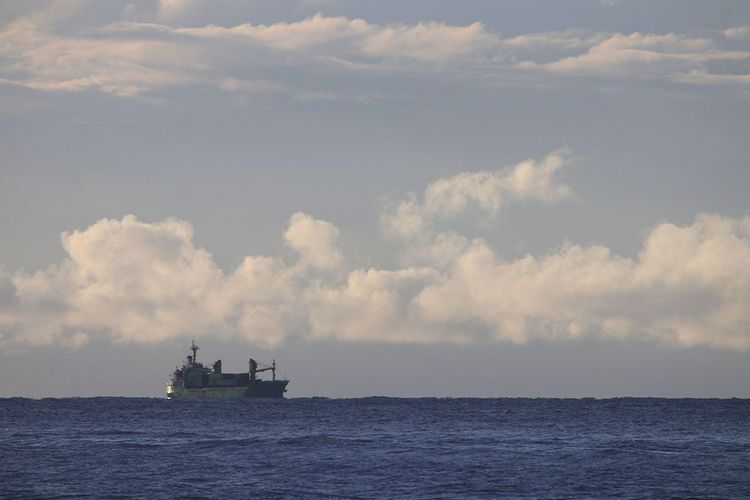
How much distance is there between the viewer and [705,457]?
89562mm

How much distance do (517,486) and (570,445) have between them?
34.0 metres

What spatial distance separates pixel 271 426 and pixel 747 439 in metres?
57.2

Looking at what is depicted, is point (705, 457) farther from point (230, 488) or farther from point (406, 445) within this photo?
point (230, 488)

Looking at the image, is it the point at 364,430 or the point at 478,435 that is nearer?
the point at 478,435

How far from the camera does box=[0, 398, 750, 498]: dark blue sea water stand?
66562 millimetres

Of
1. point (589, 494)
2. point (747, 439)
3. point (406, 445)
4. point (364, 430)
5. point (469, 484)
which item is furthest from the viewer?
point (364, 430)

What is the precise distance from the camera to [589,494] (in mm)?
64000

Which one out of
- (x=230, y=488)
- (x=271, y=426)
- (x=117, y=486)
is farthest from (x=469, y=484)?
(x=271, y=426)

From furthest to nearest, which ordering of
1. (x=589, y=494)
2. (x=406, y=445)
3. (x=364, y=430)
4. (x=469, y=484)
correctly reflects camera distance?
(x=364, y=430) → (x=406, y=445) → (x=469, y=484) → (x=589, y=494)

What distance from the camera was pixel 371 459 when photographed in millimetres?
85250

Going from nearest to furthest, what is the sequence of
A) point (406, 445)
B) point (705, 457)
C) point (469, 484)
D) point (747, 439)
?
point (469, 484)
point (705, 457)
point (406, 445)
point (747, 439)

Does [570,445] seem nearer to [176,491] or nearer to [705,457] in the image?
[705,457]

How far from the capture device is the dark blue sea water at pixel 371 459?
66.6 meters

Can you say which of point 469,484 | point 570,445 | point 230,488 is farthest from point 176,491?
point 570,445
